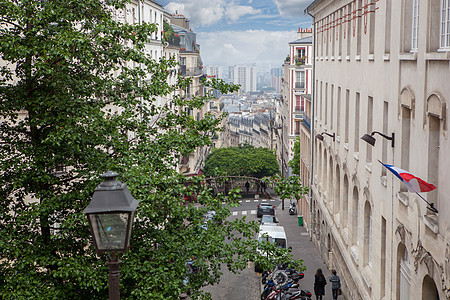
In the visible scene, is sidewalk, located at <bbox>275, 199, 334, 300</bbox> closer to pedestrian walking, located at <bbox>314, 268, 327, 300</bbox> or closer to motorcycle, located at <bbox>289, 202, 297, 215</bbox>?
motorcycle, located at <bbox>289, 202, 297, 215</bbox>

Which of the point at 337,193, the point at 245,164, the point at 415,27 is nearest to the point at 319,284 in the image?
the point at 337,193

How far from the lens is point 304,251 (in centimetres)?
4019

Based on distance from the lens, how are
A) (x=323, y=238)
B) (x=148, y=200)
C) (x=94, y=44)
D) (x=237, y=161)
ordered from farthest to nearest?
(x=237, y=161) < (x=323, y=238) < (x=94, y=44) < (x=148, y=200)

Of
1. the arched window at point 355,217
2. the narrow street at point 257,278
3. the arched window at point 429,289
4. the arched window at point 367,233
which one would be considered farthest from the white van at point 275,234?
the arched window at point 429,289

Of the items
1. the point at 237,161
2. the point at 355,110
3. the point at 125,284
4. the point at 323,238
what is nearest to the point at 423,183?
the point at 125,284

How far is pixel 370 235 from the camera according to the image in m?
23.2

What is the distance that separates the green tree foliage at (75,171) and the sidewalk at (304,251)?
626 inches

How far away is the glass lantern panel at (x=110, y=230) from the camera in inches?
304

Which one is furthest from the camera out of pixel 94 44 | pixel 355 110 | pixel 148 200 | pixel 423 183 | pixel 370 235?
pixel 355 110

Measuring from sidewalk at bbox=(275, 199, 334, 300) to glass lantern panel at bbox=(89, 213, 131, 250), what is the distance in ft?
72.3

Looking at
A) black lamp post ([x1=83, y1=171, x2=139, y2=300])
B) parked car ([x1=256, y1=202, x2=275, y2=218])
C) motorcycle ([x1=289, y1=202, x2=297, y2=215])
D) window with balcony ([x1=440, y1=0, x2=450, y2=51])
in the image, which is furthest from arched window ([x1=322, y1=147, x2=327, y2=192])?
black lamp post ([x1=83, y1=171, x2=139, y2=300])

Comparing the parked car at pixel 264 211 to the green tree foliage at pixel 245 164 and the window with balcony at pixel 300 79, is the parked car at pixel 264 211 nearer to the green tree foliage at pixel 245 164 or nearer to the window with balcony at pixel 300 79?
the green tree foliage at pixel 245 164

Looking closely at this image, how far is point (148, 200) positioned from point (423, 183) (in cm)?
576

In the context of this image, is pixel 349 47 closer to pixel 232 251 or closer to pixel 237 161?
pixel 232 251
